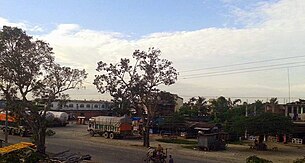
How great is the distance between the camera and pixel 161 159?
2403cm

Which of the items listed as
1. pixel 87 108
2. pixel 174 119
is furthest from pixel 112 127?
pixel 87 108

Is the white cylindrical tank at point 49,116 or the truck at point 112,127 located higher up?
the white cylindrical tank at point 49,116

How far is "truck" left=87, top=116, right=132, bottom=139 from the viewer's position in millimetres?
47031

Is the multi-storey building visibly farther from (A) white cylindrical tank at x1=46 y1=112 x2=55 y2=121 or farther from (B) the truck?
(B) the truck

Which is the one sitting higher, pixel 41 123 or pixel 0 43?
pixel 0 43

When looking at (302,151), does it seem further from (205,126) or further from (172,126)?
(172,126)

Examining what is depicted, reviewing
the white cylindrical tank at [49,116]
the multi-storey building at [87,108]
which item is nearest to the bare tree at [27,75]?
the white cylindrical tank at [49,116]

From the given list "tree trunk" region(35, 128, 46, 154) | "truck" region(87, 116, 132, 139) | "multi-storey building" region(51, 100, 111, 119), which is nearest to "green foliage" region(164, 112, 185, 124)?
"truck" region(87, 116, 132, 139)

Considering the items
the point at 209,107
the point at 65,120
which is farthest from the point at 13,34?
the point at 209,107

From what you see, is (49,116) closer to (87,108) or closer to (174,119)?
(174,119)

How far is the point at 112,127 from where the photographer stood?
4759 centimetres

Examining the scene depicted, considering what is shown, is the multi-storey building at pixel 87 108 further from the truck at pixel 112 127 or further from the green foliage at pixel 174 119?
the green foliage at pixel 174 119

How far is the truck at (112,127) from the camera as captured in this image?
154 feet

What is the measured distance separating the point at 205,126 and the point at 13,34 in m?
30.3
